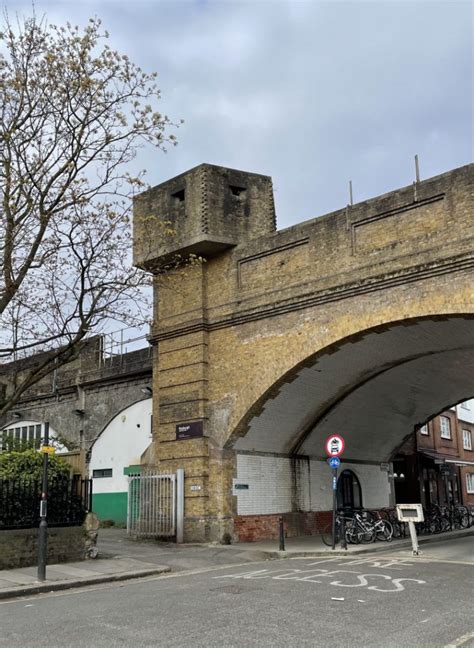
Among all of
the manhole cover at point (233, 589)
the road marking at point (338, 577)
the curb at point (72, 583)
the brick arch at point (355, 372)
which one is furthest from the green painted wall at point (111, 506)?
the manhole cover at point (233, 589)

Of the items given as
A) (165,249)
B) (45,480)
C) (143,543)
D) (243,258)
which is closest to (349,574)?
(45,480)

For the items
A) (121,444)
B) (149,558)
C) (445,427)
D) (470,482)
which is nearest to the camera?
(149,558)

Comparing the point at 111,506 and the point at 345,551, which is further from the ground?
the point at 111,506

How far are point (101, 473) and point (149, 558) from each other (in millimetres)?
10941

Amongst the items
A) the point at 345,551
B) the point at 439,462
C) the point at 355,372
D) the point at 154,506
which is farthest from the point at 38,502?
the point at 439,462

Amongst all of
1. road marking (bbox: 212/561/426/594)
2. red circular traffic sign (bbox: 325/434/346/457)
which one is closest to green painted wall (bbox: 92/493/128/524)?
red circular traffic sign (bbox: 325/434/346/457)

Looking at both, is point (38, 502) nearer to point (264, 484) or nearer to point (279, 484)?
point (264, 484)

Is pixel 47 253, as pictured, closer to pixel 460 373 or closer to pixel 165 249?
pixel 165 249

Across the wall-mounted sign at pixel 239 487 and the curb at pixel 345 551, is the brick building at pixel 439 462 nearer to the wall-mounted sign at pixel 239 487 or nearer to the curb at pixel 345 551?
the curb at pixel 345 551

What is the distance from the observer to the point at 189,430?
19.3 metres

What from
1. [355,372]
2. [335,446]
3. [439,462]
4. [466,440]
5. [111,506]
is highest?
[355,372]

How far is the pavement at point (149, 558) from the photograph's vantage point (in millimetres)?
12274

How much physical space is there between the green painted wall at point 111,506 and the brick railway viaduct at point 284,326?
14.8 ft

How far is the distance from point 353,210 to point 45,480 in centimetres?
960
